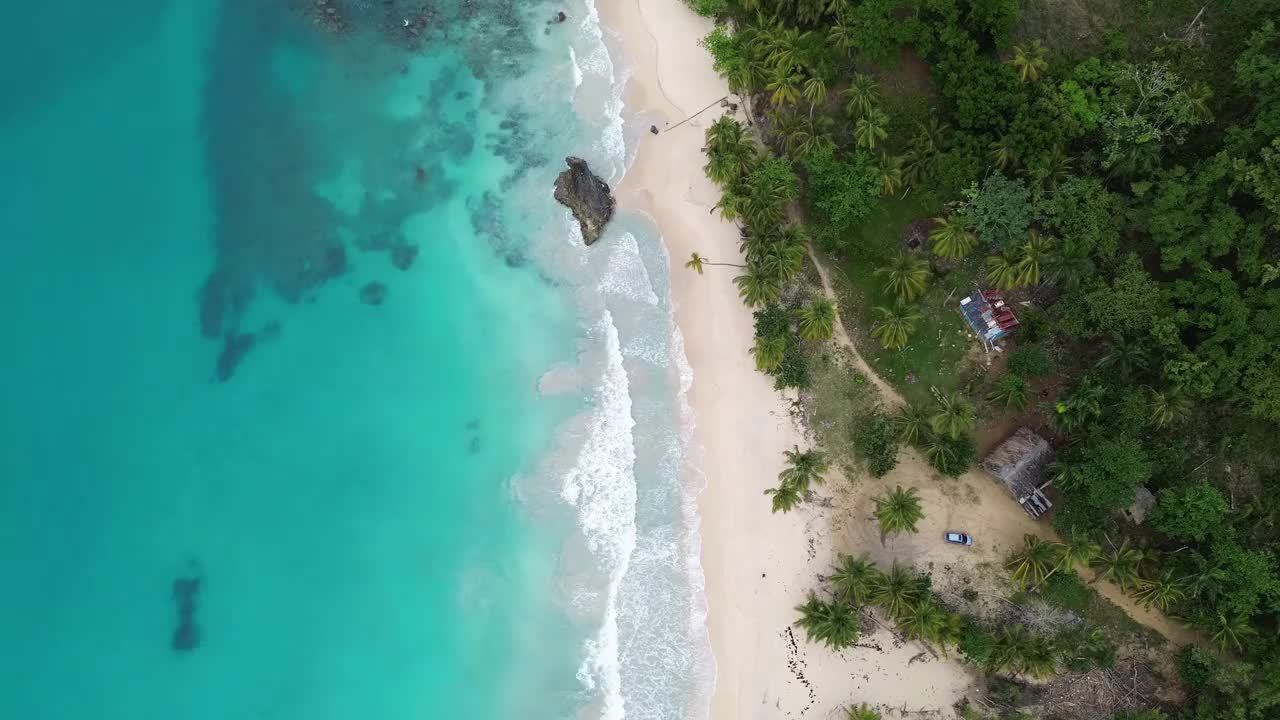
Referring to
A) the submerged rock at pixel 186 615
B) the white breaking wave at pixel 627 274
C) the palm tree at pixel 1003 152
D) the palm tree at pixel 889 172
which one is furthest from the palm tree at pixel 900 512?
the submerged rock at pixel 186 615

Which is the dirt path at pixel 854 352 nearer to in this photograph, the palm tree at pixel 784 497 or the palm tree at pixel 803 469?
the palm tree at pixel 803 469

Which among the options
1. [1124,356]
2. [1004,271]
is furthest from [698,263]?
[1124,356]

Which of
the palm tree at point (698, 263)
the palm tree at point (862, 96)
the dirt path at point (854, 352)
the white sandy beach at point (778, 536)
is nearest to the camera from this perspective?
the palm tree at point (862, 96)

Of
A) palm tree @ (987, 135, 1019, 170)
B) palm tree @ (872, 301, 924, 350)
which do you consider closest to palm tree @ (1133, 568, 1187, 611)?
palm tree @ (872, 301, 924, 350)

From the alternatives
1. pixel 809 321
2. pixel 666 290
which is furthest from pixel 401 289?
pixel 809 321

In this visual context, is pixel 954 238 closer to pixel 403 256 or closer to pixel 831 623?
pixel 831 623
